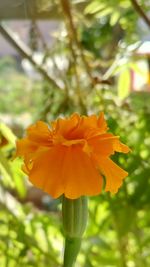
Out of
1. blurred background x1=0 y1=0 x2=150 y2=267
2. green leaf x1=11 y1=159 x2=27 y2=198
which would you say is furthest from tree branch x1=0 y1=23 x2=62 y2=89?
green leaf x1=11 y1=159 x2=27 y2=198

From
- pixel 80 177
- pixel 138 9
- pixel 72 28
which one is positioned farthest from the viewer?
pixel 72 28

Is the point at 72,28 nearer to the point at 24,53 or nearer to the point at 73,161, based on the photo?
the point at 24,53

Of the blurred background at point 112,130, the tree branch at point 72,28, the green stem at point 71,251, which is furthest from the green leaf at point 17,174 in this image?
the green stem at point 71,251

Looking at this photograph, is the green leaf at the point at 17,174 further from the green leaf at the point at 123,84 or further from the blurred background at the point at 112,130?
the green leaf at the point at 123,84

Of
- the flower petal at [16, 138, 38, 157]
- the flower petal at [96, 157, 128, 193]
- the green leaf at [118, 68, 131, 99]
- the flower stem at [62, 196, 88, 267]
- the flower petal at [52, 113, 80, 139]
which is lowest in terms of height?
the flower stem at [62, 196, 88, 267]

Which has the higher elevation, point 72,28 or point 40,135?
point 72,28

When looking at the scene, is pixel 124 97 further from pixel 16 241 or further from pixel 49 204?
pixel 49 204

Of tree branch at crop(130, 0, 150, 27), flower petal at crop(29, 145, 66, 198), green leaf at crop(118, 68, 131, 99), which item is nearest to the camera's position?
flower petal at crop(29, 145, 66, 198)

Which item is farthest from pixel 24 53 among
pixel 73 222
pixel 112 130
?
pixel 73 222

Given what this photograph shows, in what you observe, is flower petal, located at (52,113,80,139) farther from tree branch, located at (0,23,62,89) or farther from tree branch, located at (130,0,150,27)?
tree branch, located at (0,23,62,89)
